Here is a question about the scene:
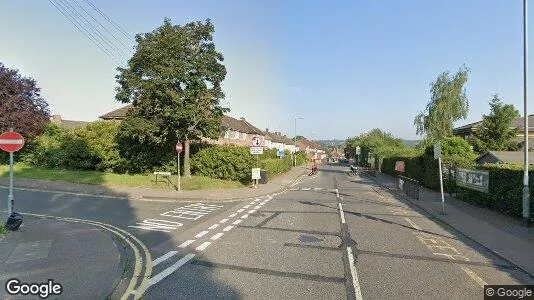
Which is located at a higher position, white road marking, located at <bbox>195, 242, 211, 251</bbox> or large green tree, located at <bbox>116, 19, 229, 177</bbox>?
large green tree, located at <bbox>116, 19, 229, 177</bbox>

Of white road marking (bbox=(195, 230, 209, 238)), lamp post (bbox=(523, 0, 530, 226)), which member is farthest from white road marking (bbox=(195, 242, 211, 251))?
lamp post (bbox=(523, 0, 530, 226))

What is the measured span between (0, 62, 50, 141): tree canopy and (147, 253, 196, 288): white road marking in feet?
89.3

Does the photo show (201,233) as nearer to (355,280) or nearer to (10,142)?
(355,280)

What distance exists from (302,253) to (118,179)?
A: 1750 centimetres

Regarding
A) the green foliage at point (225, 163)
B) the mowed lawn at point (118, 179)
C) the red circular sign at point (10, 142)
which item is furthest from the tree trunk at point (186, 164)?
the red circular sign at point (10, 142)

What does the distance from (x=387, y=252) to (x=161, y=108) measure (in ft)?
56.5

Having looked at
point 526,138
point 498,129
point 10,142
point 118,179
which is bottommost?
point 118,179

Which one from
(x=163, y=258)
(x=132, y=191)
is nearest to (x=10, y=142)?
(x=163, y=258)

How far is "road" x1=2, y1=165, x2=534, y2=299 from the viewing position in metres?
6.09

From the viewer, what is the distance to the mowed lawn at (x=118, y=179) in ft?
72.4

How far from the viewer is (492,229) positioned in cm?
1159

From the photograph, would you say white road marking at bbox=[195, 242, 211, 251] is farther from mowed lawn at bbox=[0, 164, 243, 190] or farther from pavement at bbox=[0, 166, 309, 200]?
mowed lawn at bbox=[0, 164, 243, 190]

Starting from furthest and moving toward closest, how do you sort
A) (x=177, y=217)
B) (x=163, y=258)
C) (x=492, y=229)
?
(x=177, y=217) → (x=492, y=229) → (x=163, y=258)

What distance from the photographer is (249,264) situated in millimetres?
7367
